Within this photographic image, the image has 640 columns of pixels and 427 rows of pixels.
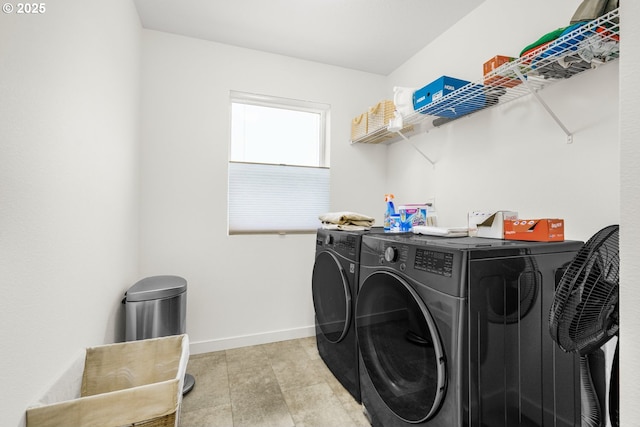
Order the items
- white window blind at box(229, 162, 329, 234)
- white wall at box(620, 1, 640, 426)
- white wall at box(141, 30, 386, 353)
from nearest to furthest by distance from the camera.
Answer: white wall at box(620, 1, 640, 426)
white wall at box(141, 30, 386, 353)
white window blind at box(229, 162, 329, 234)

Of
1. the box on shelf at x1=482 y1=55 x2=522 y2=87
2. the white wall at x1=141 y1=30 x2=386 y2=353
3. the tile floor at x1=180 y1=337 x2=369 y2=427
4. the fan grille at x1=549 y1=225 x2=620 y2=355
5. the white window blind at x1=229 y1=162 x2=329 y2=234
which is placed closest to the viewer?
the fan grille at x1=549 y1=225 x2=620 y2=355

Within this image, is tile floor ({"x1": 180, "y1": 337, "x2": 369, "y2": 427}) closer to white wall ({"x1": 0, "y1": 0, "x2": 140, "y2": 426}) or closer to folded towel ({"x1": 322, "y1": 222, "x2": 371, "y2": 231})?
white wall ({"x1": 0, "y1": 0, "x2": 140, "y2": 426})

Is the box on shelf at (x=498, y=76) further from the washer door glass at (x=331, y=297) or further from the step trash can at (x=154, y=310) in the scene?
the step trash can at (x=154, y=310)

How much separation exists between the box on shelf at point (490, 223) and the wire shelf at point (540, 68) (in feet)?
1.52

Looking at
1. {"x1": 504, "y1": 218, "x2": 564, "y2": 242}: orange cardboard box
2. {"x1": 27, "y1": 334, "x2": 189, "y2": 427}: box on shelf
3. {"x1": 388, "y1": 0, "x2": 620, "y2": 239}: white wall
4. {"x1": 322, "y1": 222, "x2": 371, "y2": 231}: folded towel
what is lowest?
{"x1": 27, "y1": 334, "x2": 189, "y2": 427}: box on shelf

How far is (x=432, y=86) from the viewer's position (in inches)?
66.4

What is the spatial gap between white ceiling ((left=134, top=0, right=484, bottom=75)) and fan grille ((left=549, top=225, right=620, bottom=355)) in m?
1.77

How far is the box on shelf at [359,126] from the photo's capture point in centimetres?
239

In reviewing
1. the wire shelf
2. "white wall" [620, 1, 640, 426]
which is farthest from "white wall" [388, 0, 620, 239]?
"white wall" [620, 1, 640, 426]

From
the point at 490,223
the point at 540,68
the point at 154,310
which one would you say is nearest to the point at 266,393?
→ the point at 154,310

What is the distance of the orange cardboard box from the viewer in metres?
1.18

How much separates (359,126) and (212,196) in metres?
1.36

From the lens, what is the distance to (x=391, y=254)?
4.06 ft

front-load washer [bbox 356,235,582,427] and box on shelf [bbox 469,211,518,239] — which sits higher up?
box on shelf [bbox 469,211,518,239]
